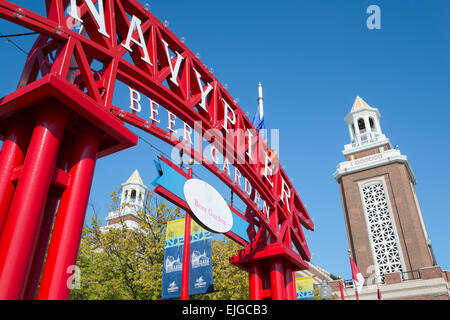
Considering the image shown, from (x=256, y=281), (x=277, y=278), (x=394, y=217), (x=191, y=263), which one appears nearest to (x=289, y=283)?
(x=277, y=278)

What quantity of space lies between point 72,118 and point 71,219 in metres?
1.74

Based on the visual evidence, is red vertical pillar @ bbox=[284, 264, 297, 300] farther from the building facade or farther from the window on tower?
the window on tower

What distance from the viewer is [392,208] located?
41.5 meters

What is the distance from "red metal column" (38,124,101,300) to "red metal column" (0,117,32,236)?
0.67 m

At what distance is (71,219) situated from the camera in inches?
205

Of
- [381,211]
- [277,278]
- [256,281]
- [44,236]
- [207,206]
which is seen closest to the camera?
[44,236]

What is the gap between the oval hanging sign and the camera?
8797mm

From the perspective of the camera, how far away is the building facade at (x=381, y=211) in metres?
38.5

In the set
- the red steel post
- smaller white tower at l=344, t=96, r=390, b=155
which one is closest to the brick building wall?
smaller white tower at l=344, t=96, r=390, b=155

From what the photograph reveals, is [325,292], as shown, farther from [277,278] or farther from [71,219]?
[71,219]

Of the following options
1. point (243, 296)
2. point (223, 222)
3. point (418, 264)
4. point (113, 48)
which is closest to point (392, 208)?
point (418, 264)

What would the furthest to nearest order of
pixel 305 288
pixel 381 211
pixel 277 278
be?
pixel 381 211
pixel 305 288
pixel 277 278
